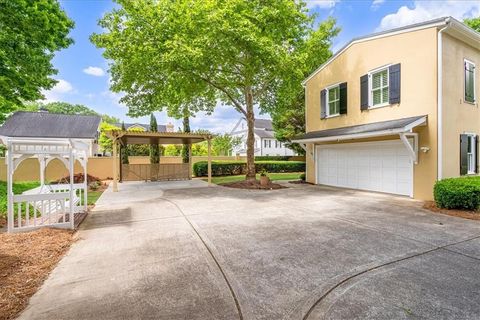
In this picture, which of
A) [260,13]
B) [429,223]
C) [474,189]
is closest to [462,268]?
[429,223]

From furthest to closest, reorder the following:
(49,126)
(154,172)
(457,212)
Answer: (49,126) < (154,172) < (457,212)

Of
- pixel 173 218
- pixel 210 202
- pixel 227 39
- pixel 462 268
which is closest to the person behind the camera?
pixel 462 268

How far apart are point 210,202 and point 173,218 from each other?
2.32 meters

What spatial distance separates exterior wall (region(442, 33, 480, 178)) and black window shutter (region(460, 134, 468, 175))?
191mm

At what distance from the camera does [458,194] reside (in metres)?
7.09

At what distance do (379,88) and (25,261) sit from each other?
12.2 metres

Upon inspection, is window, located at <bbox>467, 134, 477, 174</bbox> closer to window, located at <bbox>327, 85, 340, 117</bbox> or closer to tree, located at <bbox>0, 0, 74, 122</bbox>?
window, located at <bbox>327, 85, 340, 117</bbox>

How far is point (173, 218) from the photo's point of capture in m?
6.66

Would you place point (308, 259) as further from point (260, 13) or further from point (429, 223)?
point (260, 13)

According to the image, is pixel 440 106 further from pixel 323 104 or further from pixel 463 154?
pixel 323 104

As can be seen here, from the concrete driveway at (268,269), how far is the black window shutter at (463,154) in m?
3.76

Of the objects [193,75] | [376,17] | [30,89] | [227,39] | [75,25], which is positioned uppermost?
[376,17]

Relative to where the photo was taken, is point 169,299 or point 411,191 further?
point 411,191

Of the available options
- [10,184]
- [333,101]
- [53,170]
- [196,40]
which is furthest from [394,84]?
[53,170]
